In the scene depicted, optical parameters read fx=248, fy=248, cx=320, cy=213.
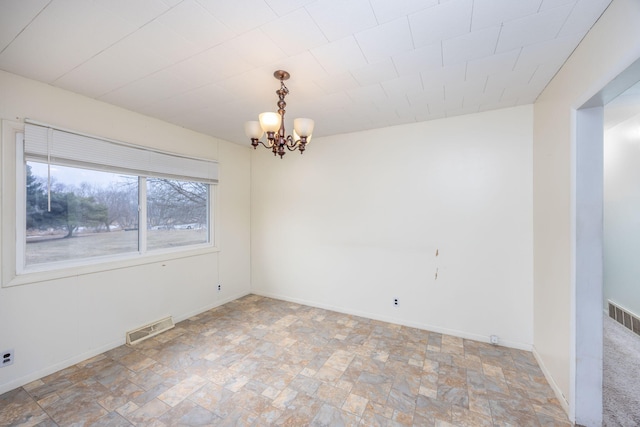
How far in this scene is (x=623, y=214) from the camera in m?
3.29

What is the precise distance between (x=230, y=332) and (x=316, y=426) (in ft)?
5.66

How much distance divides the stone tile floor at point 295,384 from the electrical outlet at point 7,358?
0.78 ft

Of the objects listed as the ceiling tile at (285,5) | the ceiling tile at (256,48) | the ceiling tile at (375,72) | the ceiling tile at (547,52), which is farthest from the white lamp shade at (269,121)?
the ceiling tile at (547,52)

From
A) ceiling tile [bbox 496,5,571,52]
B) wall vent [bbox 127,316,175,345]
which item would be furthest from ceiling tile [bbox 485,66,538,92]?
wall vent [bbox 127,316,175,345]

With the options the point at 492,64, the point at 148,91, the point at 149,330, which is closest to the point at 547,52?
the point at 492,64

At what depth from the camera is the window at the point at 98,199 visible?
2217mm

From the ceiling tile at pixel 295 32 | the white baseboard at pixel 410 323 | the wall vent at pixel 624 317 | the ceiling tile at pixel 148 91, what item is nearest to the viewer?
the ceiling tile at pixel 295 32

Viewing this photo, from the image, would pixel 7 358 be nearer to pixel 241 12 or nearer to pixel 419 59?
pixel 241 12

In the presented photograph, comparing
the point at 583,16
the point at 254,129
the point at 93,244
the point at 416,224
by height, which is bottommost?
the point at 93,244

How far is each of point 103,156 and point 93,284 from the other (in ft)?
4.35

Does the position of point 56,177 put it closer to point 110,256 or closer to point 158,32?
point 110,256

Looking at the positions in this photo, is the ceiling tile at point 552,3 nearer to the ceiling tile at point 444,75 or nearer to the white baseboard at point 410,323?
the ceiling tile at point 444,75

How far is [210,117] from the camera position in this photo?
2996 millimetres

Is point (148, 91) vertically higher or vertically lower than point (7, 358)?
higher
